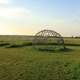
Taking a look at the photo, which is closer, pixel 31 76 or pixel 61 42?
pixel 31 76

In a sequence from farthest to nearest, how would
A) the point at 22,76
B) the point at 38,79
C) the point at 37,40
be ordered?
the point at 37,40 < the point at 22,76 < the point at 38,79

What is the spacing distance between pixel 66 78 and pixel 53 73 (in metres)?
1.69

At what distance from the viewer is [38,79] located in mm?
13453

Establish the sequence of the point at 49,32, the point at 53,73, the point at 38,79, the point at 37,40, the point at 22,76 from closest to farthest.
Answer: the point at 38,79
the point at 22,76
the point at 53,73
the point at 49,32
the point at 37,40

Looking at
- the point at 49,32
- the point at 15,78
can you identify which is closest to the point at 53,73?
the point at 15,78

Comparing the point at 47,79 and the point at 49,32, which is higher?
the point at 49,32

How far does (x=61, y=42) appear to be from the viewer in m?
42.2

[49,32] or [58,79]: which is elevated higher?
[49,32]

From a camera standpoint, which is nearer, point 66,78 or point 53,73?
point 66,78

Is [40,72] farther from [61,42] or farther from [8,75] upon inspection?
[61,42]

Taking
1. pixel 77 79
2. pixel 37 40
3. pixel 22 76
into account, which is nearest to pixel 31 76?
pixel 22 76

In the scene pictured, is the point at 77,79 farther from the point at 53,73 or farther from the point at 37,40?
the point at 37,40

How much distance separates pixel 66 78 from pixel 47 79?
3.75 feet

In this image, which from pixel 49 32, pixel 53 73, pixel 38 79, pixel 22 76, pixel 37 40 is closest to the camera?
pixel 38 79
